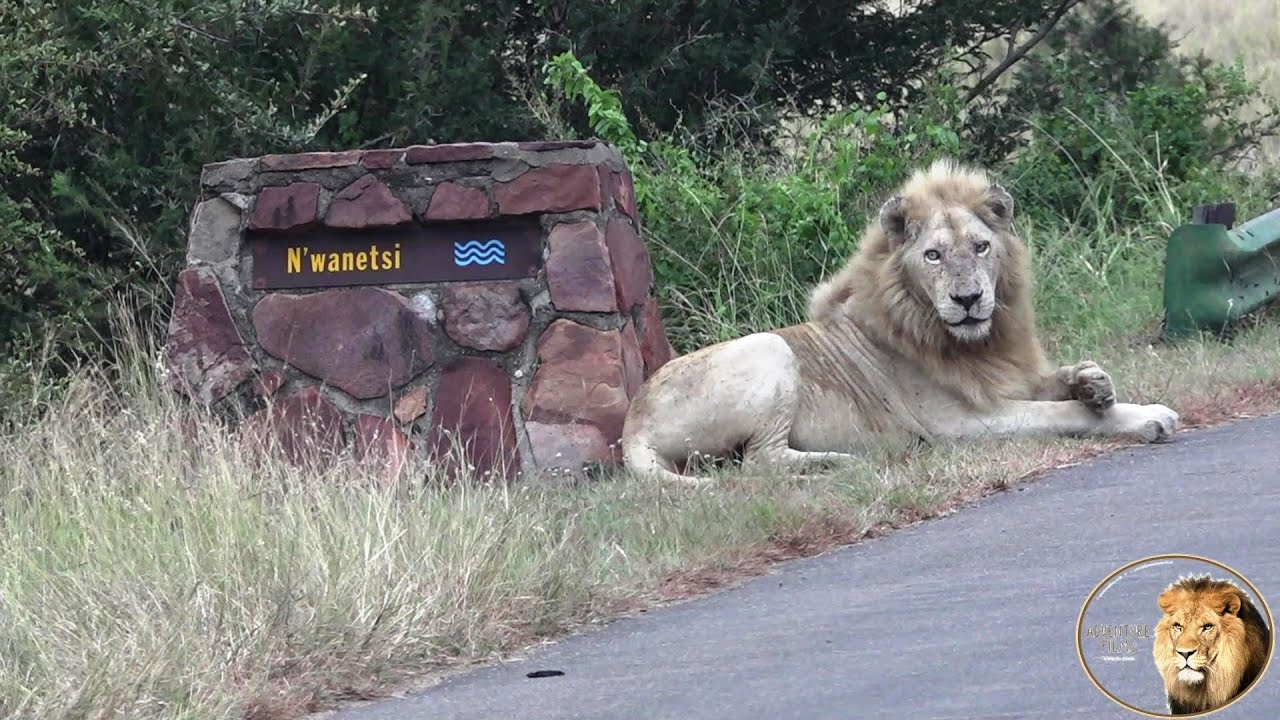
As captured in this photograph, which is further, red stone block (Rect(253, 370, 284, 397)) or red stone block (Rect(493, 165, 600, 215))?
red stone block (Rect(253, 370, 284, 397))

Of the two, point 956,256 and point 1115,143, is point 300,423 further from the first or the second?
point 1115,143

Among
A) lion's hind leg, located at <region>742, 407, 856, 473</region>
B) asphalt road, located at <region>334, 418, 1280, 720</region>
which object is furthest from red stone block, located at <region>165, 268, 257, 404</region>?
asphalt road, located at <region>334, 418, 1280, 720</region>

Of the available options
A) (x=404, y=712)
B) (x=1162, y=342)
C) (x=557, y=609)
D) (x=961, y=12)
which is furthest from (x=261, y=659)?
(x=961, y=12)

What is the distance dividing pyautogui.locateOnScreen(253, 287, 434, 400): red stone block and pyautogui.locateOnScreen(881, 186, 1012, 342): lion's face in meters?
2.24

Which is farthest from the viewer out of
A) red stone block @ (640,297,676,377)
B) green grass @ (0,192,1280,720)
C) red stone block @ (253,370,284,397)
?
red stone block @ (640,297,676,377)

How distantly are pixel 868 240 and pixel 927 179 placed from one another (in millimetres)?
A: 423

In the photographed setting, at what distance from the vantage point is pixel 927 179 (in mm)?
9359

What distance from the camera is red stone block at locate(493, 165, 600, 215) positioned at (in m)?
9.33

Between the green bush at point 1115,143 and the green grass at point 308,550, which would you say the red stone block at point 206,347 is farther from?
the green bush at point 1115,143

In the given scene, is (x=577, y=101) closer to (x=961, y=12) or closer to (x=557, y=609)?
(x=961, y=12)

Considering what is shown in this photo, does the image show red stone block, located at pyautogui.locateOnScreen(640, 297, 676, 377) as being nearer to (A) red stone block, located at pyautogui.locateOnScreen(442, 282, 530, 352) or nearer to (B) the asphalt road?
(A) red stone block, located at pyautogui.locateOnScreen(442, 282, 530, 352)

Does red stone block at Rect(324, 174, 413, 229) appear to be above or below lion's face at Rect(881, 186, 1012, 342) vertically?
above

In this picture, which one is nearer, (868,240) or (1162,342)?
(868,240)

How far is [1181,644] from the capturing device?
4406 mm
